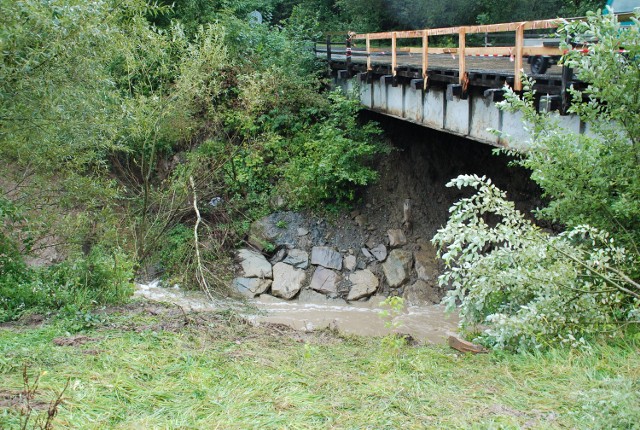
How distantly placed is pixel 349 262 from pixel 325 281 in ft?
2.91

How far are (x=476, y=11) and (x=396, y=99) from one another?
14336 mm

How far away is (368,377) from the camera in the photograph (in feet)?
19.4

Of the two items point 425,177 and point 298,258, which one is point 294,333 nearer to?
point 298,258

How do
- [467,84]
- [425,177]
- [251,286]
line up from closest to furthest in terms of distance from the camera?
[467,84] < [251,286] < [425,177]

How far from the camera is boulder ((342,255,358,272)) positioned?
15.4 m

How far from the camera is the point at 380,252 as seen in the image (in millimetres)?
15797

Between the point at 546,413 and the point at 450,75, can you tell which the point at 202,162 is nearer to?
the point at 450,75

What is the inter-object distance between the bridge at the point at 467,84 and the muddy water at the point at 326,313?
161 inches

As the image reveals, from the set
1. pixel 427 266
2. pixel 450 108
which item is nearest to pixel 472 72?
pixel 450 108

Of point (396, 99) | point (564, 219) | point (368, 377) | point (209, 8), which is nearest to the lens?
point (368, 377)

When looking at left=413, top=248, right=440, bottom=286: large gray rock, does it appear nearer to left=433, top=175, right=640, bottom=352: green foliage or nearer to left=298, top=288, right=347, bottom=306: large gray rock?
left=298, top=288, right=347, bottom=306: large gray rock

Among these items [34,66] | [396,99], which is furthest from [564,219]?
[396,99]

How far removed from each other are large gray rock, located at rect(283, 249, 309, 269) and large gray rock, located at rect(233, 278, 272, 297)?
0.81 metres

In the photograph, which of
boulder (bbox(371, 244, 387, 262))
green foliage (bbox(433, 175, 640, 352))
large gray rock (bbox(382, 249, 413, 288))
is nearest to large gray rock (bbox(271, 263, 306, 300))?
boulder (bbox(371, 244, 387, 262))
